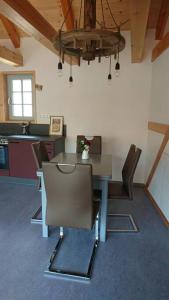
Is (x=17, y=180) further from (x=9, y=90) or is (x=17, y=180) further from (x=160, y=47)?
(x=160, y=47)

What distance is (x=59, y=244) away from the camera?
236cm

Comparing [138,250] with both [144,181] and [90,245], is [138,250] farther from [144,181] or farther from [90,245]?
[144,181]

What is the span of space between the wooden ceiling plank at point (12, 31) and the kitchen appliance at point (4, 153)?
75.6 inches

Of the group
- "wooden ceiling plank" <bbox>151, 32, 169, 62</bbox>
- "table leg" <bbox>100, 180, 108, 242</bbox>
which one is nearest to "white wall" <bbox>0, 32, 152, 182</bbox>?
"wooden ceiling plank" <bbox>151, 32, 169, 62</bbox>

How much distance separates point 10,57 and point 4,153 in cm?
179

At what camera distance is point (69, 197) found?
6.27 feet

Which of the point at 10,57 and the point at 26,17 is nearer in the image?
the point at 26,17

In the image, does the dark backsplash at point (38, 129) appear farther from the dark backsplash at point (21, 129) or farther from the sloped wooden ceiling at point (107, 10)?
the sloped wooden ceiling at point (107, 10)

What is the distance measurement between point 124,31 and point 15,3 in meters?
2.46

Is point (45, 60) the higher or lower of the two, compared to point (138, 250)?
higher

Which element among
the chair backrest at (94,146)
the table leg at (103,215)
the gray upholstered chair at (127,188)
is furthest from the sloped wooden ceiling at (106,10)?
the table leg at (103,215)

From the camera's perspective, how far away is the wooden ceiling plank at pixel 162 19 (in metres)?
3.22

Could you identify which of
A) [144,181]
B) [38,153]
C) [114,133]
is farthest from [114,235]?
[114,133]

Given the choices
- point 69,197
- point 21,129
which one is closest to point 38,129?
point 21,129
